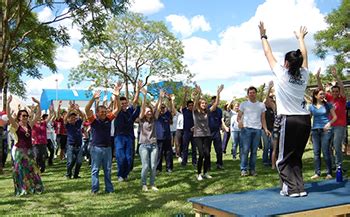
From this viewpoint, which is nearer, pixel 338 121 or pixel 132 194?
pixel 132 194

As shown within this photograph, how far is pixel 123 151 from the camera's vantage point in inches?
388

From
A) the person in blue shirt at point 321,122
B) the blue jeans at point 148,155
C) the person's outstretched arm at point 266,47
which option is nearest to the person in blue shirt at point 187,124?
the blue jeans at point 148,155

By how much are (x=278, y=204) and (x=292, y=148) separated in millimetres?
849

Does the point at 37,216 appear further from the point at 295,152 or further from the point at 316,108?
the point at 316,108

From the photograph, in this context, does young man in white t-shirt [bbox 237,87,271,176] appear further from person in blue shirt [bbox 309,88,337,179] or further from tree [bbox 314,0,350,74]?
tree [bbox 314,0,350,74]

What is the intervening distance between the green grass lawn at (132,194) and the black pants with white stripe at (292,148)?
1.90 metres

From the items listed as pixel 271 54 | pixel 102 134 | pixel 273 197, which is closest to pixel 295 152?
pixel 273 197

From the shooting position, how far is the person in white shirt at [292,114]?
5.29m

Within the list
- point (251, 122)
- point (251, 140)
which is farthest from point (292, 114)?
point (251, 140)

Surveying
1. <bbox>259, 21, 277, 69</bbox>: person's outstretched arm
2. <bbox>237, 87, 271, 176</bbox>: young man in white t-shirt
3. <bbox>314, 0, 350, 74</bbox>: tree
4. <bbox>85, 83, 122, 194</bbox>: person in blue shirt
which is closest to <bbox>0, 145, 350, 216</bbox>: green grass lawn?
<bbox>85, 83, 122, 194</bbox>: person in blue shirt

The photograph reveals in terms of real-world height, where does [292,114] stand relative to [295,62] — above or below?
below

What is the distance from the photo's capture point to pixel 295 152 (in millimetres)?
5445

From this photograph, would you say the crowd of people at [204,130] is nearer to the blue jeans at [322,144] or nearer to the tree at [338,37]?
the blue jeans at [322,144]

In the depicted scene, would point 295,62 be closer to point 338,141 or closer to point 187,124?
point 338,141
